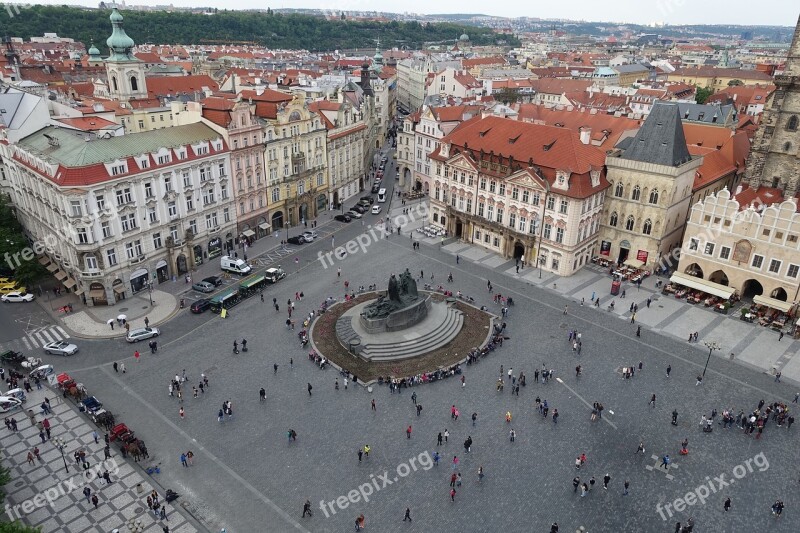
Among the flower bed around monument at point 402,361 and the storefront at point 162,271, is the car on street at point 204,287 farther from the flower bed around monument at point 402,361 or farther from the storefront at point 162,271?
the flower bed around monument at point 402,361

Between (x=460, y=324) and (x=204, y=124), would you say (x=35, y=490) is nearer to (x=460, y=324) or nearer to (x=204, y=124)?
(x=460, y=324)

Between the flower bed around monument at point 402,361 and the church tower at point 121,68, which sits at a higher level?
the church tower at point 121,68

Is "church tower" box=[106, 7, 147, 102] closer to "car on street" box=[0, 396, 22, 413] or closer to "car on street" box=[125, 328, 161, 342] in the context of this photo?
"car on street" box=[125, 328, 161, 342]

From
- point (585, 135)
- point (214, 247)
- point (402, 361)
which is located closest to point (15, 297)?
point (214, 247)

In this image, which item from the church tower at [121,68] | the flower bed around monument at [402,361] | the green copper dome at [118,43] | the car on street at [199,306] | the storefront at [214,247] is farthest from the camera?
the church tower at [121,68]

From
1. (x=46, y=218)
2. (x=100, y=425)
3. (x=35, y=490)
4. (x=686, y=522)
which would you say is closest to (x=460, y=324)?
(x=686, y=522)

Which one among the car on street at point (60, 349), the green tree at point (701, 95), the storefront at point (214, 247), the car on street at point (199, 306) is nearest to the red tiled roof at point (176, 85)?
the storefront at point (214, 247)
